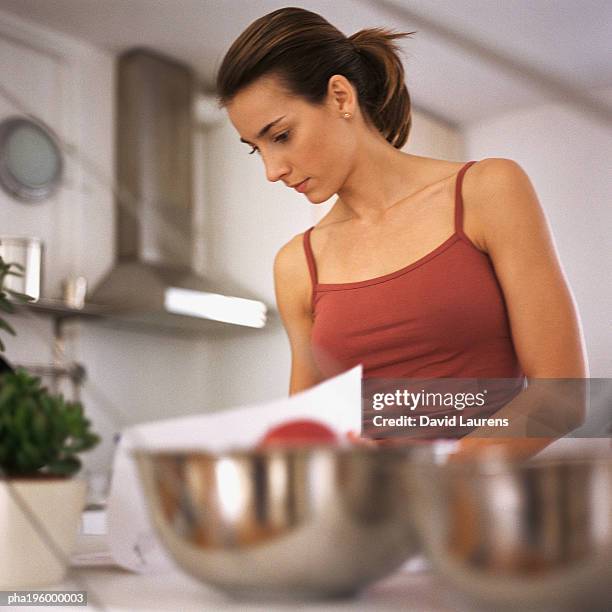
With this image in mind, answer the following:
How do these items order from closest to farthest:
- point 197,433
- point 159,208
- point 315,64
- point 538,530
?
point 538,530, point 197,433, point 315,64, point 159,208

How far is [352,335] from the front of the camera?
68 centimetres

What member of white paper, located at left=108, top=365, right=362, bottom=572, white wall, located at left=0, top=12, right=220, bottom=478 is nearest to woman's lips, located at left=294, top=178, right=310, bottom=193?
white wall, located at left=0, top=12, right=220, bottom=478

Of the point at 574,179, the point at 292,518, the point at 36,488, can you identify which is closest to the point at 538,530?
the point at 292,518

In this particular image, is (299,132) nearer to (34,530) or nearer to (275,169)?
(275,169)

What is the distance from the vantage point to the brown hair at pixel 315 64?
1.98ft

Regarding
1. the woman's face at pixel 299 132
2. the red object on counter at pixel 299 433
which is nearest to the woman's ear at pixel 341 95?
the woman's face at pixel 299 132

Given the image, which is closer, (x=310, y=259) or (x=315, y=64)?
(x=315, y=64)

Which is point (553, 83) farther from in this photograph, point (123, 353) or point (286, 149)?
point (123, 353)

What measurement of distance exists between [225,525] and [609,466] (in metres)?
0.11

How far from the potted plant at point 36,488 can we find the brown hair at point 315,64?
13.0 inches

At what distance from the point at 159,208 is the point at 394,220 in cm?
39

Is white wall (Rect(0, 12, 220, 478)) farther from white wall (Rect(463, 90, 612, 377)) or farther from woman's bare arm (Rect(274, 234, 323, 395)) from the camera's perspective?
white wall (Rect(463, 90, 612, 377))

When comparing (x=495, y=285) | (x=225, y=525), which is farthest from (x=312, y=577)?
(x=495, y=285)

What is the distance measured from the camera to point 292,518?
0.25 metres
